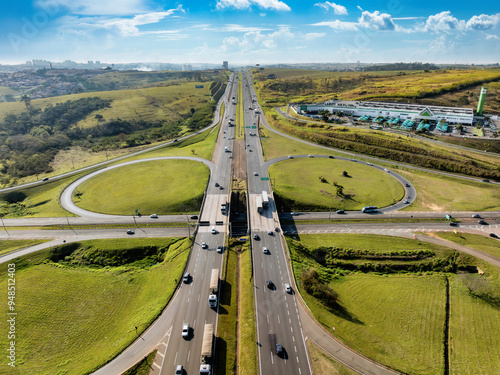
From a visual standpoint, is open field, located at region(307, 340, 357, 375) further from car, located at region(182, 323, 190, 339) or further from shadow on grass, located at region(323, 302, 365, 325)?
car, located at region(182, 323, 190, 339)

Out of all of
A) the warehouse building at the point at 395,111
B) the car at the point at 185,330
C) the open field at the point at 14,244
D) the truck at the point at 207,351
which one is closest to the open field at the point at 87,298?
the open field at the point at 14,244

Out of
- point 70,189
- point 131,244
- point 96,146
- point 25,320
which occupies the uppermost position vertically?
point 96,146

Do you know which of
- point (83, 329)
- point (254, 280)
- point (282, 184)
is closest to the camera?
point (83, 329)

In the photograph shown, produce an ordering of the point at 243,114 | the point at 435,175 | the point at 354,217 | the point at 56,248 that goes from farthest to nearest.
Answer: the point at 243,114 < the point at 435,175 < the point at 354,217 < the point at 56,248

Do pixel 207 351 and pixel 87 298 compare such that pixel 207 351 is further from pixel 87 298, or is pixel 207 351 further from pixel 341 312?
pixel 87 298

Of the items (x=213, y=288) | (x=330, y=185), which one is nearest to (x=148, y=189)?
(x=213, y=288)

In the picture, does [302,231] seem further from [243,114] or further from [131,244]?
[243,114]

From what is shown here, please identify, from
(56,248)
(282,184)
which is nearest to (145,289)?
(56,248)

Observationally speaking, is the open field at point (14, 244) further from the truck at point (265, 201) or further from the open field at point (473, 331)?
the open field at point (473, 331)
